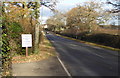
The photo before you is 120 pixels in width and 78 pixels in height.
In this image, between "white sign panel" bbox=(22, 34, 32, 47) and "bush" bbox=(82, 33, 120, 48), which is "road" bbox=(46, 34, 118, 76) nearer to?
"white sign panel" bbox=(22, 34, 32, 47)

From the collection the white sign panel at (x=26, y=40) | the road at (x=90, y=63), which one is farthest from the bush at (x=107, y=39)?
the white sign panel at (x=26, y=40)

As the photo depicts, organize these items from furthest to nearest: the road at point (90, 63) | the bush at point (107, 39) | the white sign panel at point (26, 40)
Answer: the bush at point (107, 39) < the white sign panel at point (26, 40) < the road at point (90, 63)

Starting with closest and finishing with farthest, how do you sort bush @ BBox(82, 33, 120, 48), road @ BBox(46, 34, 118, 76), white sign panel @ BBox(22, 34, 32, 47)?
1. road @ BBox(46, 34, 118, 76)
2. white sign panel @ BBox(22, 34, 32, 47)
3. bush @ BBox(82, 33, 120, 48)

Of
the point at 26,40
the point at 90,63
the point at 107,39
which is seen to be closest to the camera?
the point at 90,63

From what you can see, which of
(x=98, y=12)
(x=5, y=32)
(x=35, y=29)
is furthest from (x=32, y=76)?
(x=98, y=12)

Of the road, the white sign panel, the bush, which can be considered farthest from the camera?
the bush

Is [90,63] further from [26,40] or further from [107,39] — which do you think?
[107,39]

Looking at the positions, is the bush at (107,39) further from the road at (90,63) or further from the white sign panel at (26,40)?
the white sign panel at (26,40)

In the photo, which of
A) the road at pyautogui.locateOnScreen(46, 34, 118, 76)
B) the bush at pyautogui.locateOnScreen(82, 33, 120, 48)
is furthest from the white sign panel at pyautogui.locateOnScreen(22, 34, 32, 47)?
the bush at pyautogui.locateOnScreen(82, 33, 120, 48)

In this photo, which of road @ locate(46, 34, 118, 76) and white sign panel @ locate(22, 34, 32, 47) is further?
white sign panel @ locate(22, 34, 32, 47)

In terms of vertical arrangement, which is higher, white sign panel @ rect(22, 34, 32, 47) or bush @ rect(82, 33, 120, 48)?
white sign panel @ rect(22, 34, 32, 47)

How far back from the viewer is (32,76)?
764cm

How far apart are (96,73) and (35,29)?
8.53 meters

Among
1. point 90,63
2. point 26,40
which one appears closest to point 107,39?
point 90,63
